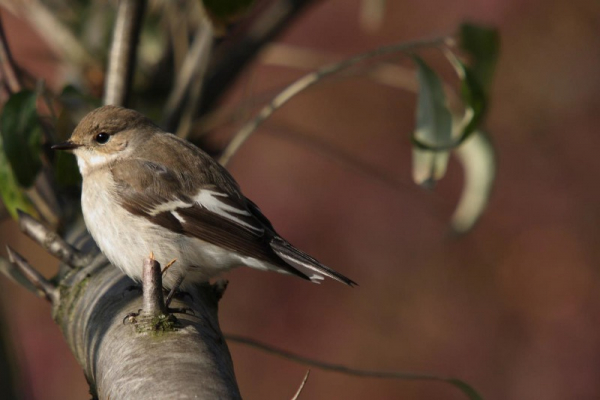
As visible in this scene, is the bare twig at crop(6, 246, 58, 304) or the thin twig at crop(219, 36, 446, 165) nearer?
the bare twig at crop(6, 246, 58, 304)

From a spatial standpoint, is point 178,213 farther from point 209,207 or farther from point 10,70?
point 10,70

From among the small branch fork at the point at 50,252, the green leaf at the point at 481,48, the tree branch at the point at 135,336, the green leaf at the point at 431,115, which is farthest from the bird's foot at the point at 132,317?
the green leaf at the point at 481,48

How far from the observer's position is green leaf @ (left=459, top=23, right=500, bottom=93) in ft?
11.1

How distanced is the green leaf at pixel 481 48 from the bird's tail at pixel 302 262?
994mm

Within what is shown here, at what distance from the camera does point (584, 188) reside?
732cm

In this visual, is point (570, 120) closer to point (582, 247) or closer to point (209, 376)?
point (582, 247)

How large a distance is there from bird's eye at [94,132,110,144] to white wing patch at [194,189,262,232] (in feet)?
1.62

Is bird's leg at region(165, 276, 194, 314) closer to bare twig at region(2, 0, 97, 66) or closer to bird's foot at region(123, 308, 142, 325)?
bird's foot at region(123, 308, 142, 325)

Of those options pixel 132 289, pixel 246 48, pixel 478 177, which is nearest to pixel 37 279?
pixel 132 289

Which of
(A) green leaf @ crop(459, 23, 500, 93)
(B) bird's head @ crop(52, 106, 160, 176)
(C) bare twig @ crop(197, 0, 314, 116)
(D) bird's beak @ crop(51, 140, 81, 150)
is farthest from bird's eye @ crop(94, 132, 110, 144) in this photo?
(A) green leaf @ crop(459, 23, 500, 93)

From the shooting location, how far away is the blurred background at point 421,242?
269 inches

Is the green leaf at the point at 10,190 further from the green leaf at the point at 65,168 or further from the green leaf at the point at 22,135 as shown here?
the green leaf at the point at 65,168

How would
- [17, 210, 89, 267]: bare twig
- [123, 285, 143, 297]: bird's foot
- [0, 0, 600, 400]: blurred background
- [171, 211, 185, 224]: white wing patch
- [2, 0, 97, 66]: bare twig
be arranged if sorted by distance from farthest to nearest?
[0, 0, 600, 400]: blurred background < [2, 0, 97, 66]: bare twig < [171, 211, 185, 224]: white wing patch < [17, 210, 89, 267]: bare twig < [123, 285, 143, 297]: bird's foot

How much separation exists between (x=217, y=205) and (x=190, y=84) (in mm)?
544
